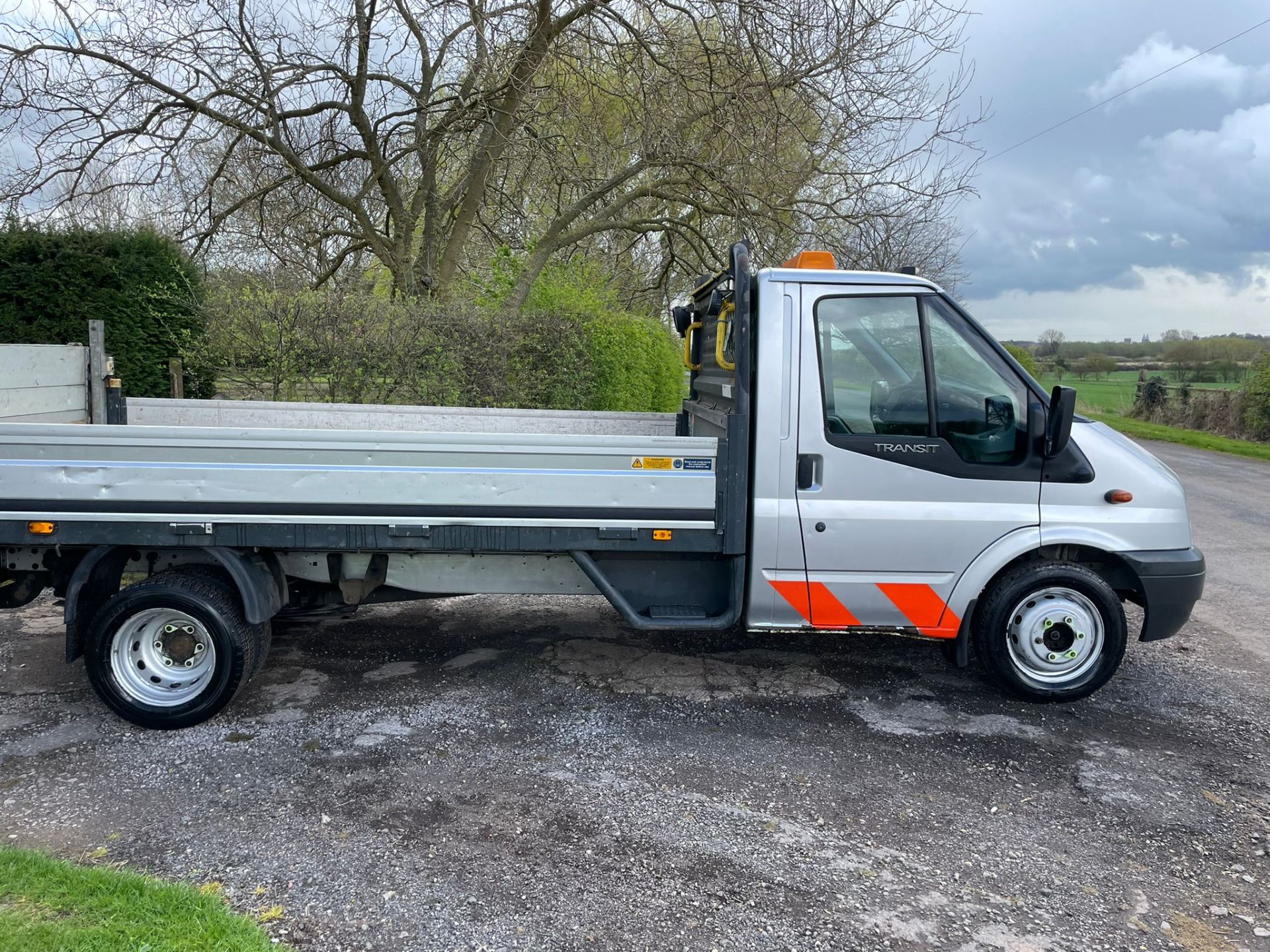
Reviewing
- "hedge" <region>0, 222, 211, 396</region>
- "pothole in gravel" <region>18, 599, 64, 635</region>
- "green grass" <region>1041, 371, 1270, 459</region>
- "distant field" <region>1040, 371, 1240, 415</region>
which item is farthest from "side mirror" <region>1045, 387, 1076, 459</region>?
"distant field" <region>1040, 371, 1240, 415</region>

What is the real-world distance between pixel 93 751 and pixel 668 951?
9.41 feet

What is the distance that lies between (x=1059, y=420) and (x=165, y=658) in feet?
14.8

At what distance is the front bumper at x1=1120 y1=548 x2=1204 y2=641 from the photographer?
14.8ft

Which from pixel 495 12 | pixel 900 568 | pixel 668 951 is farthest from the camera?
pixel 495 12

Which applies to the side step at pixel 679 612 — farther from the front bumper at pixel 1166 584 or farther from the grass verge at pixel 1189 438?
the grass verge at pixel 1189 438

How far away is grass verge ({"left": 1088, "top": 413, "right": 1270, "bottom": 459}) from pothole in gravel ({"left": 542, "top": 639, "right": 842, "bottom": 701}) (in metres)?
13.7

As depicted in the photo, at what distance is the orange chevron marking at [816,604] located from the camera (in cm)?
448

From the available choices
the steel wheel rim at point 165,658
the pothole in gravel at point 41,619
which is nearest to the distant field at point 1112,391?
the pothole in gravel at point 41,619

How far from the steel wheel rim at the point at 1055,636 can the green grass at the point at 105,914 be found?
145 inches

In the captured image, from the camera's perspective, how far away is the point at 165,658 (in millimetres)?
4352

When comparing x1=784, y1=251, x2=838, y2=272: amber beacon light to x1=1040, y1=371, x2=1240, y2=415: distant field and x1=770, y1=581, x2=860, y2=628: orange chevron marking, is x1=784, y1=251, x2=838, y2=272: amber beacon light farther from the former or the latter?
x1=1040, y1=371, x2=1240, y2=415: distant field

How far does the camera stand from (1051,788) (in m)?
3.87

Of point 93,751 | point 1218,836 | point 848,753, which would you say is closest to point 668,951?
point 848,753

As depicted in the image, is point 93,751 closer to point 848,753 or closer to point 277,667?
point 277,667
